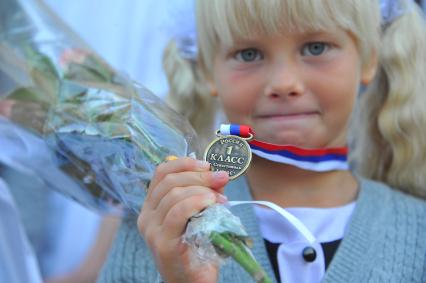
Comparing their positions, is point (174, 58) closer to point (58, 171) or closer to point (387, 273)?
point (58, 171)

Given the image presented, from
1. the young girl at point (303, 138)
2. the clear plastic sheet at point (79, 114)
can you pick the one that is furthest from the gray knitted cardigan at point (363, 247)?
the clear plastic sheet at point (79, 114)

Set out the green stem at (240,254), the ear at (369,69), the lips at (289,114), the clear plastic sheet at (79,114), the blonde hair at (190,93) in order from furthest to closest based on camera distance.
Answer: the blonde hair at (190,93) → the ear at (369,69) → the lips at (289,114) → the clear plastic sheet at (79,114) → the green stem at (240,254)

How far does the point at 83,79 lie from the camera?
4.03ft

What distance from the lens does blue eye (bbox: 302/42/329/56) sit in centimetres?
119

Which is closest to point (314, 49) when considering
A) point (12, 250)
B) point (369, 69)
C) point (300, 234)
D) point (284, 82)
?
point (284, 82)

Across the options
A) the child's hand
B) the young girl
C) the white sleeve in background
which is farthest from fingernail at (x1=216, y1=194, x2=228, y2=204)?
the white sleeve in background

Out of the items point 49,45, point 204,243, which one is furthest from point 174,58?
point 204,243

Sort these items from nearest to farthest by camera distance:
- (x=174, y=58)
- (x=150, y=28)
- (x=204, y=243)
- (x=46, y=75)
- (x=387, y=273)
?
(x=204, y=243) → (x=387, y=273) → (x=46, y=75) → (x=174, y=58) → (x=150, y=28)

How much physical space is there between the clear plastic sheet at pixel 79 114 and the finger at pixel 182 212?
0.16 metres

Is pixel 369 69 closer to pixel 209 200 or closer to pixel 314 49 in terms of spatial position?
pixel 314 49

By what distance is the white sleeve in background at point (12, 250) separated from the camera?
1251mm

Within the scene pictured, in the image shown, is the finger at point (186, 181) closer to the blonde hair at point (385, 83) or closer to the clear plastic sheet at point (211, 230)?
the clear plastic sheet at point (211, 230)

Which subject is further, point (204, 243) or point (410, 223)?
point (410, 223)

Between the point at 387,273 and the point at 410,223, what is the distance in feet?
0.43
